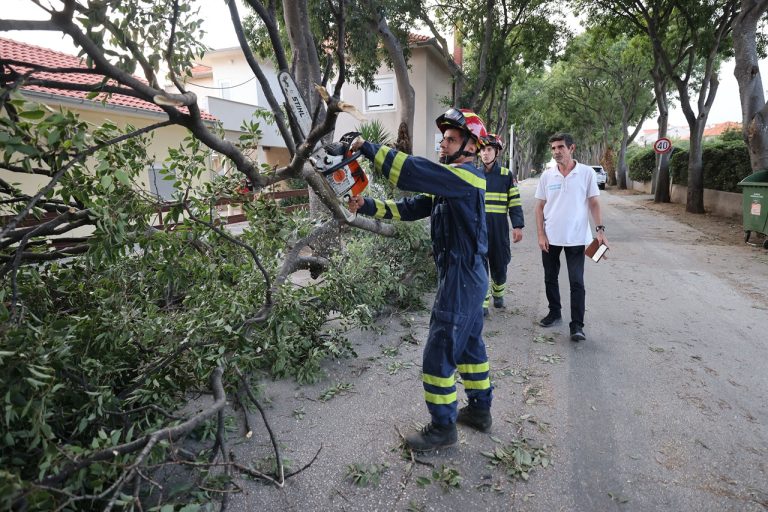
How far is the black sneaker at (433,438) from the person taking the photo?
8.73ft

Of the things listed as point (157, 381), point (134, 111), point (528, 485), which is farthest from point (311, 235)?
point (134, 111)

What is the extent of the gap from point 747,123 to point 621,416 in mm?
10286

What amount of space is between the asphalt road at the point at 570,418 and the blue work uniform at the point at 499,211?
0.70 metres

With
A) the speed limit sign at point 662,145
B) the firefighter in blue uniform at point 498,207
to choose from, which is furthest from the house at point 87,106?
the speed limit sign at point 662,145

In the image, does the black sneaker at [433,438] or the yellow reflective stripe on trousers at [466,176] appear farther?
the black sneaker at [433,438]

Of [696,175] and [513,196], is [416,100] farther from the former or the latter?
[513,196]

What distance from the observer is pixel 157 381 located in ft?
8.20

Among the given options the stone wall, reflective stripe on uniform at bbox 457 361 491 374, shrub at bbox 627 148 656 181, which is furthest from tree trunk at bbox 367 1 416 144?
shrub at bbox 627 148 656 181

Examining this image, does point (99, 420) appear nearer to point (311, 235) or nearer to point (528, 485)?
point (311, 235)

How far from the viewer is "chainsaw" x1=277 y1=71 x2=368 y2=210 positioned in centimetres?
230

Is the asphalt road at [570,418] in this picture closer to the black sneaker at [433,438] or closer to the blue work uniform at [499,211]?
the black sneaker at [433,438]

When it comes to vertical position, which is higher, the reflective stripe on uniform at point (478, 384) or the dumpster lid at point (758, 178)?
the dumpster lid at point (758, 178)

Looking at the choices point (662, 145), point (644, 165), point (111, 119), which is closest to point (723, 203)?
point (662, 145)

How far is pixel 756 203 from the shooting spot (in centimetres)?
867
